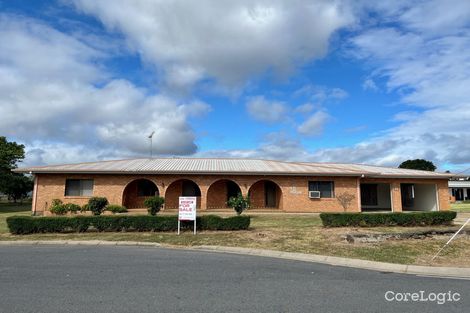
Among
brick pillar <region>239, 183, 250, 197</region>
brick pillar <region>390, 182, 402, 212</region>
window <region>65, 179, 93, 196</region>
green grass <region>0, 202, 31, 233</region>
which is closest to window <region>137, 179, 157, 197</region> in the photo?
window <region>65, 179, 93, 196</region>

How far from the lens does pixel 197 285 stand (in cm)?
652

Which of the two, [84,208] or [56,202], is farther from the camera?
[56,202]

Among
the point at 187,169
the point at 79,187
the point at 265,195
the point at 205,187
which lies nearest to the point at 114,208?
the point at 79,187

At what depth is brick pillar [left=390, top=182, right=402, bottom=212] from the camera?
25.0 m

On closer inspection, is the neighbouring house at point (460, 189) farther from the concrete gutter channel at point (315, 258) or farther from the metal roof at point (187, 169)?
the concrete gutter channel at point (315, 258)

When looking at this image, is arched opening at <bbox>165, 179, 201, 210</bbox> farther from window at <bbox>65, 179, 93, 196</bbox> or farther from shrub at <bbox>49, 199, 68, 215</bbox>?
shrub at <bbox>49, 199, 68, 215</bbox>

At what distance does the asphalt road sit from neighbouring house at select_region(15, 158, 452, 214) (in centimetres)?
1404

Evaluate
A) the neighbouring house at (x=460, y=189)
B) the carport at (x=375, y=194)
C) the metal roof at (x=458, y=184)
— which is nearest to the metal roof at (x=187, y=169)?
the carport at (x=375, y=194)

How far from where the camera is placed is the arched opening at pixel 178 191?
25391 millimetres

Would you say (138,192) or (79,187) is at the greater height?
(79,187)

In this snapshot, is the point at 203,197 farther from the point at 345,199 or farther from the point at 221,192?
the point at 345,199

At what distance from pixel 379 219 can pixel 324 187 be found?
31.3 feet

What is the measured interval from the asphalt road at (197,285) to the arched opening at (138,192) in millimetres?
15523

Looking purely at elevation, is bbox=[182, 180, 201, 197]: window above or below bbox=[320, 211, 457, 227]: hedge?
above
